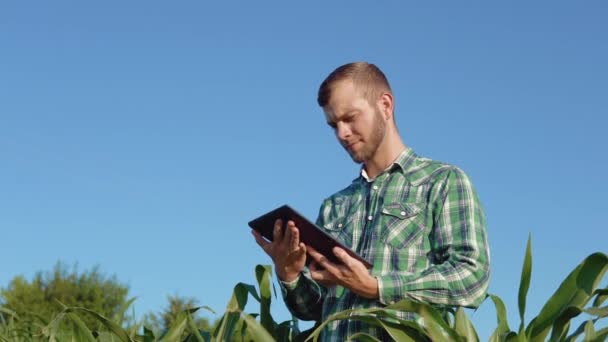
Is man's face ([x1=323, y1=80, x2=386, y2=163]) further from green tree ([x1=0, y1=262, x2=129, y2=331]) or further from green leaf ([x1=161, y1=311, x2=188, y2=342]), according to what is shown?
green tree ([x1=0, y1=262, x2=129, y2=331])

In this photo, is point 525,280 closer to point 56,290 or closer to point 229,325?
point 229,325

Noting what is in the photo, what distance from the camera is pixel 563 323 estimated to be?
2.41 meters

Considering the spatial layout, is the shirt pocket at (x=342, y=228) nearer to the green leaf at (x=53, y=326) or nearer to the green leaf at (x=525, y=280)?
the green leaf at (x=525, y=280)

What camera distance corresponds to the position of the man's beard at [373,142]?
9.56ft

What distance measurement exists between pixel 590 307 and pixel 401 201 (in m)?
0.71

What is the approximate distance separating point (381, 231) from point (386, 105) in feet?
Result: 1.50

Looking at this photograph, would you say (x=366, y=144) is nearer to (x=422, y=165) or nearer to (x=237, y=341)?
(x=422, y=165)

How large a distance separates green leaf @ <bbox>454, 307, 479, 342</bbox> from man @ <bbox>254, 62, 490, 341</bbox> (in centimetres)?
10

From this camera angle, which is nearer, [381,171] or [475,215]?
[475,215]

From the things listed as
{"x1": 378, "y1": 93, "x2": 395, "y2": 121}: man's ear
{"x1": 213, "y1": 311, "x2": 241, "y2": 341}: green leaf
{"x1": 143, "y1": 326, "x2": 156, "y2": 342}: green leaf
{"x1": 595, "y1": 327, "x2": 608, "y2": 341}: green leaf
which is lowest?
{"x1": 595, "y1": 327, "x2": 608, "y2": 341}: green leaf

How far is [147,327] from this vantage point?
3.12 metres

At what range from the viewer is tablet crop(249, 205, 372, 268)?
254 cm

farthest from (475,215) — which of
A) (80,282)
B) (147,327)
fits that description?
(80,282)

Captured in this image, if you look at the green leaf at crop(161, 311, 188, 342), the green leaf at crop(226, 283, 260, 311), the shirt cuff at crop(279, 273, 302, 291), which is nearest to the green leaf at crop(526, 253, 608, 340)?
the shirt cuff at crop(279, 273, 302, 291)
